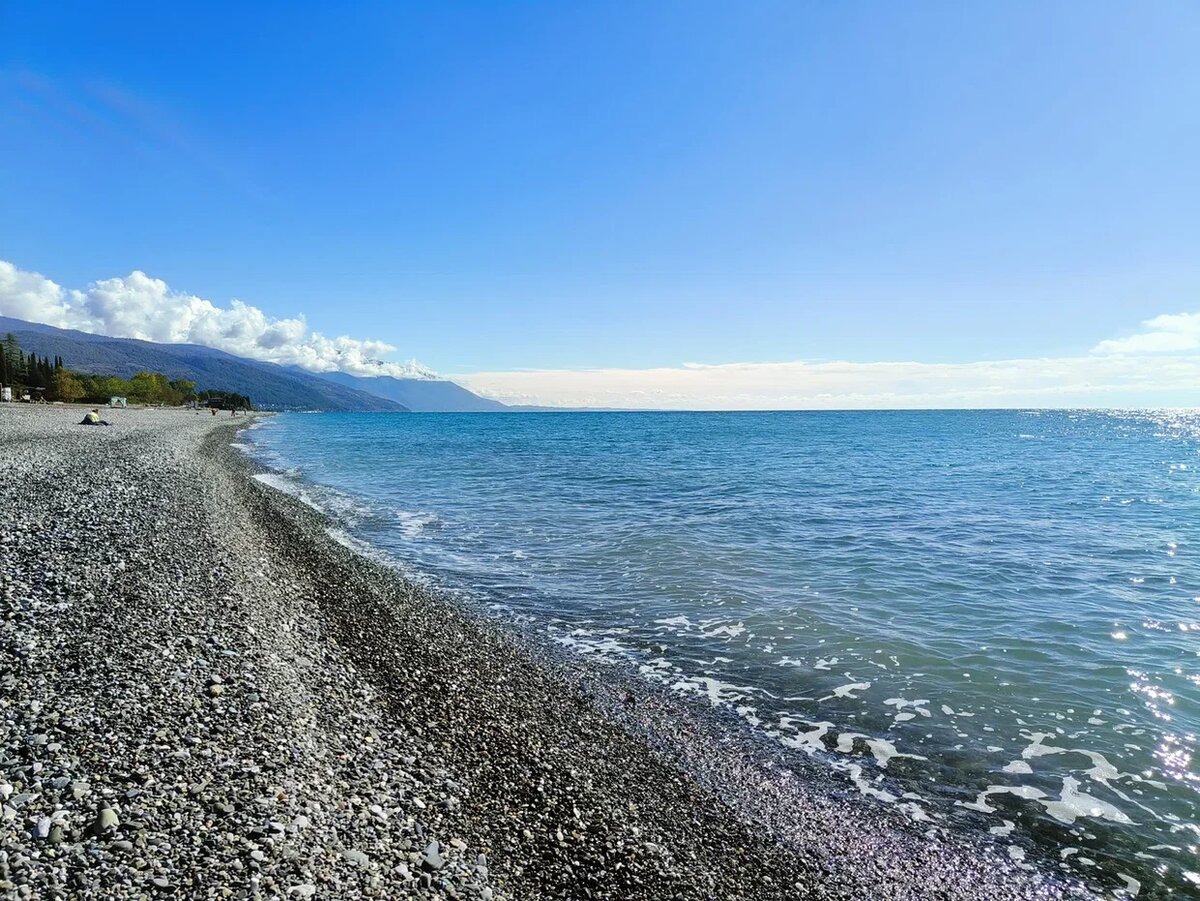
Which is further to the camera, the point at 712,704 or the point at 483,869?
the point at 712,704

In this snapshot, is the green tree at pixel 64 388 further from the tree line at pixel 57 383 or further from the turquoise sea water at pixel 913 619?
the turquoise sea water at pixel 913 619

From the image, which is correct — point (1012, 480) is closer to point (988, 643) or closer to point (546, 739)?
point (988, 643)

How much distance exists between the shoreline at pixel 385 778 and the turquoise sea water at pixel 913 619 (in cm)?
153

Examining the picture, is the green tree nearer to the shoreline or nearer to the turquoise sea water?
the turquoise sea water

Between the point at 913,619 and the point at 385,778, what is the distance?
1404 cm

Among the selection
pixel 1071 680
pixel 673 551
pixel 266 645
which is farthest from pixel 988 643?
pixel 266 645

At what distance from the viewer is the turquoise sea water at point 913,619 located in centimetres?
920

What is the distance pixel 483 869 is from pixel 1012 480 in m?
53.4

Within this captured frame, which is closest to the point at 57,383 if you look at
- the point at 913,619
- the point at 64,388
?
the point at 64,388

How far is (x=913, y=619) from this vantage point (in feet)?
52.8

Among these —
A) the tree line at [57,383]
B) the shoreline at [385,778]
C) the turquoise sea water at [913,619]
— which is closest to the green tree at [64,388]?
the tree line at [57,383]

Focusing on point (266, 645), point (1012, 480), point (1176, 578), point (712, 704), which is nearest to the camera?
point (266, 645)

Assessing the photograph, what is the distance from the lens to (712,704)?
11.5 m

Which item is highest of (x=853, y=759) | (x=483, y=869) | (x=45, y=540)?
(x=45, y=540)
